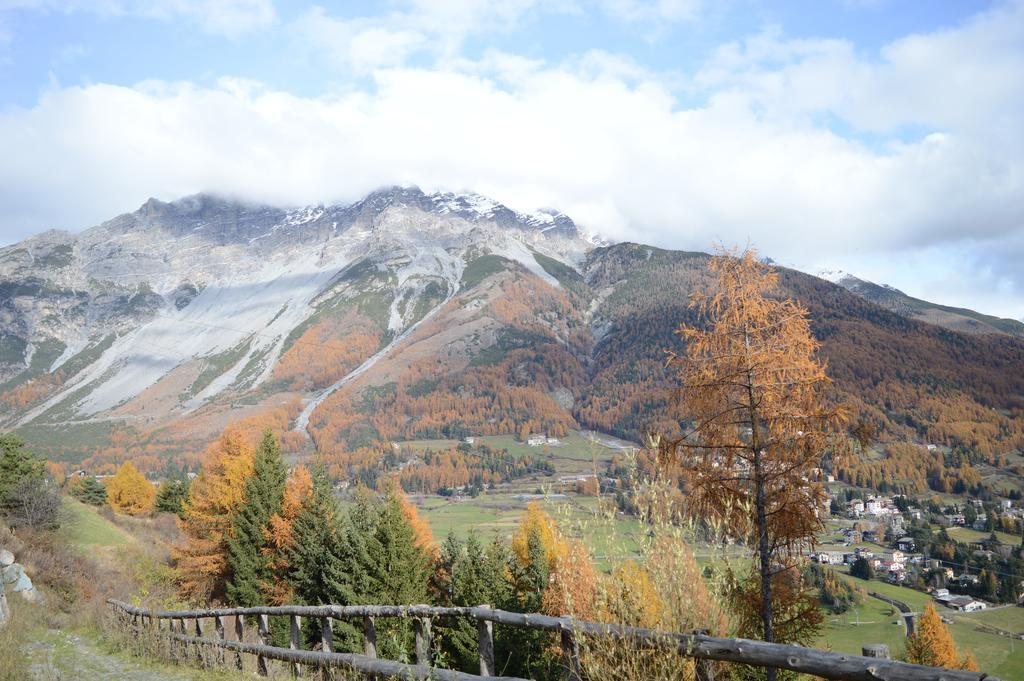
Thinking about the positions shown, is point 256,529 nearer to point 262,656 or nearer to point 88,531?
point 88,531

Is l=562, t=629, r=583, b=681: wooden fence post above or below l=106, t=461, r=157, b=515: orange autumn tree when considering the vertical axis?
above

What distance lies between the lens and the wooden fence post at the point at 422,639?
6727 millimetres

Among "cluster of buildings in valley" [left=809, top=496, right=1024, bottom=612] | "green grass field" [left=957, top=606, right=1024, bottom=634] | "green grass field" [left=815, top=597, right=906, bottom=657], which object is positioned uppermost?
"green grass field" [left=815, top=597, right=906, bottom=657]

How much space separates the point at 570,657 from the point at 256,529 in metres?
26.2

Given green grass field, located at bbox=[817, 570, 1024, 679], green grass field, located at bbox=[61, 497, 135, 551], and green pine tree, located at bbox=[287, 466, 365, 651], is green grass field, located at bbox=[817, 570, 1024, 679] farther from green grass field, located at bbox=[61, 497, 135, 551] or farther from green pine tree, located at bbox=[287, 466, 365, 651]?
green grass field, located at bbox=[61, 497, 135, 551]

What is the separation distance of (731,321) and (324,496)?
20.4 meters

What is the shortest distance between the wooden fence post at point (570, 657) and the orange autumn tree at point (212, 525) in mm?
27224

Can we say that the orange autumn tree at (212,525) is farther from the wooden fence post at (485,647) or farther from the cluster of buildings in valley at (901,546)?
the cluster of buildings in valley at (901,546)

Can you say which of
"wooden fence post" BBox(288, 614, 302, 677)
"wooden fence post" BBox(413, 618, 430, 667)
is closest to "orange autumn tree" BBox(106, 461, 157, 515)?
"wooden fence post" BBox(288, 614, 302, 677)

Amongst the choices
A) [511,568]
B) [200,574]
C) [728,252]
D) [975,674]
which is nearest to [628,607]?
[975,674]

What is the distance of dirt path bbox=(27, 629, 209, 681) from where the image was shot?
920cm

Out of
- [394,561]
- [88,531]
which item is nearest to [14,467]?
[88,531]

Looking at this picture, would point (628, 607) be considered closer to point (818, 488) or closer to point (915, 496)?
point (818, 488)

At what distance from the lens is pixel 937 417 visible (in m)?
188
